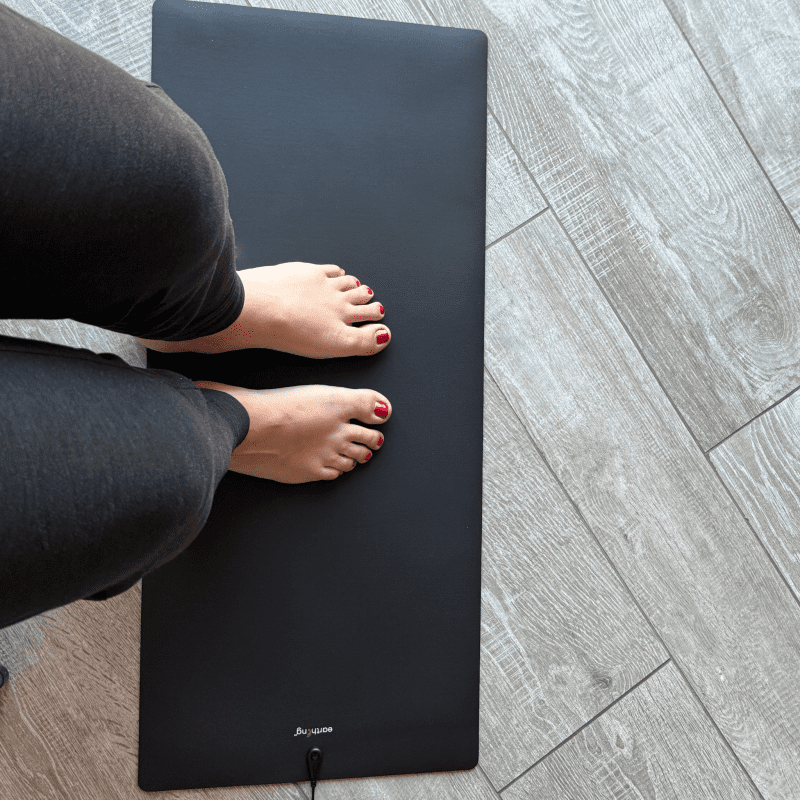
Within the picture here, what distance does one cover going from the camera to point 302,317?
0.69 meters


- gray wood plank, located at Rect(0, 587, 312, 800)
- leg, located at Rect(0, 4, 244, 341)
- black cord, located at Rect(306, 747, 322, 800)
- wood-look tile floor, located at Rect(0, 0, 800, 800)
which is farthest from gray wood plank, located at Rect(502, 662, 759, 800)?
leg, located at Rect(0, 4, 244, 341)

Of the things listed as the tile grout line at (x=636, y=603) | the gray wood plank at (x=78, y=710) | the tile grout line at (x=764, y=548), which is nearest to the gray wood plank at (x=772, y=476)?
the tile grout line at (x=764, y=548)

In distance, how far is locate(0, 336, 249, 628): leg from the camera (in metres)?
0.35

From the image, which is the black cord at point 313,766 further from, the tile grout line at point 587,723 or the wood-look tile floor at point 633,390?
the tile grout line at point 587,723

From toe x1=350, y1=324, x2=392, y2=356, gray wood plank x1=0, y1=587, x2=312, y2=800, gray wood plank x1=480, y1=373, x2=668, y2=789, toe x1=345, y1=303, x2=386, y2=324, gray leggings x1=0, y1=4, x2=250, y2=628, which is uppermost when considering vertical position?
gray leggings x1=0, y1=4, x2=250, y2=628

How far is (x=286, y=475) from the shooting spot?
711mm

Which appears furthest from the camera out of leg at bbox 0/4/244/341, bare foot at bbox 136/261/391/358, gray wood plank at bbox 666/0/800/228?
gray wood plank at bbox 666/0/800/228

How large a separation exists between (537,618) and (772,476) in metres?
0.33

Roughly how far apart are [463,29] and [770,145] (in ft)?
1.31

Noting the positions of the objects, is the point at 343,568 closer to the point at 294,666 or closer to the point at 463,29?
the point at 294,666

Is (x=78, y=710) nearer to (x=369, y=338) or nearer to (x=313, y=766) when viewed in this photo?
(x=313, y=766)

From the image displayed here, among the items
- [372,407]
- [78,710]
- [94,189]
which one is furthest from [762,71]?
[78,710]

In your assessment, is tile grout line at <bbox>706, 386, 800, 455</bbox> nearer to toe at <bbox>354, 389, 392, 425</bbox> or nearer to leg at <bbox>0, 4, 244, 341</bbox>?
toe at <bbox>354, 389, 392, 425</bbox>

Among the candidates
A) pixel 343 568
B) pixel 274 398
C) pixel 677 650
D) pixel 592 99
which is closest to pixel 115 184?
pixel 274 398
